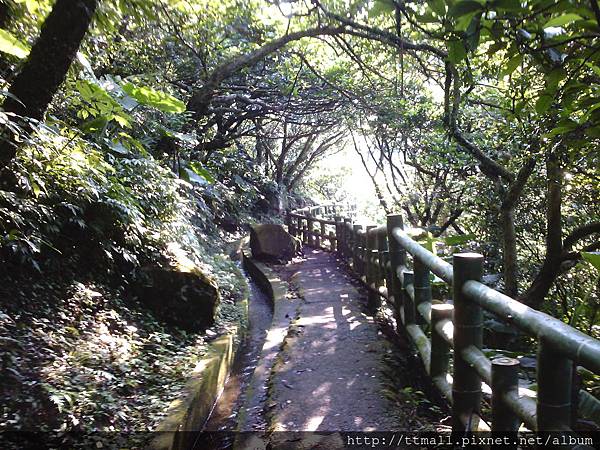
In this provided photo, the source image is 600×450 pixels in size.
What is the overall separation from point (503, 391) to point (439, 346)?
958 millimetres

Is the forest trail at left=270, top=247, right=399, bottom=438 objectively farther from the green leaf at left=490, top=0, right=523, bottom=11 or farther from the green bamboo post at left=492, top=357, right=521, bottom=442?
the green leaf at left=490, top=0, right=523, bottom=11

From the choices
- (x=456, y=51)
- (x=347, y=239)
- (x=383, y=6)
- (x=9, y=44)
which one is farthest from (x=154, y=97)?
(x=456, y=51)

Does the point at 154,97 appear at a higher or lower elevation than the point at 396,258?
higher

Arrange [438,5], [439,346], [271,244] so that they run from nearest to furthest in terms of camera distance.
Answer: [438,5] → [439,346] → [271,244]

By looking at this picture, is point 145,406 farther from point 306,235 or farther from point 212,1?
point 306,235

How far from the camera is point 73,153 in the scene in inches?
182

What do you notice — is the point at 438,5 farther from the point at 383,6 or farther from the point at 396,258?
the point at 396,258

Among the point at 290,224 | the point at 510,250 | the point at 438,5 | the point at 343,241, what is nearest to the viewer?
the point at 438,5

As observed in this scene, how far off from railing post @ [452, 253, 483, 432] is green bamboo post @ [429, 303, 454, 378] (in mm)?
412

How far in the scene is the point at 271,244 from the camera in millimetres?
11055

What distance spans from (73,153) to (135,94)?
1.92 metres

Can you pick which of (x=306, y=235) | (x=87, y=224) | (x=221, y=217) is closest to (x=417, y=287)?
(x=87, y=224)

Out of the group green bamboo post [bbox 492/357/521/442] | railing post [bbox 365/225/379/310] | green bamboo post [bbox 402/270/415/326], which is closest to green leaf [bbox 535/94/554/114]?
green bamboo post [bbox 492/357/521/442]

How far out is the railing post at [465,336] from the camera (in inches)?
99.7
